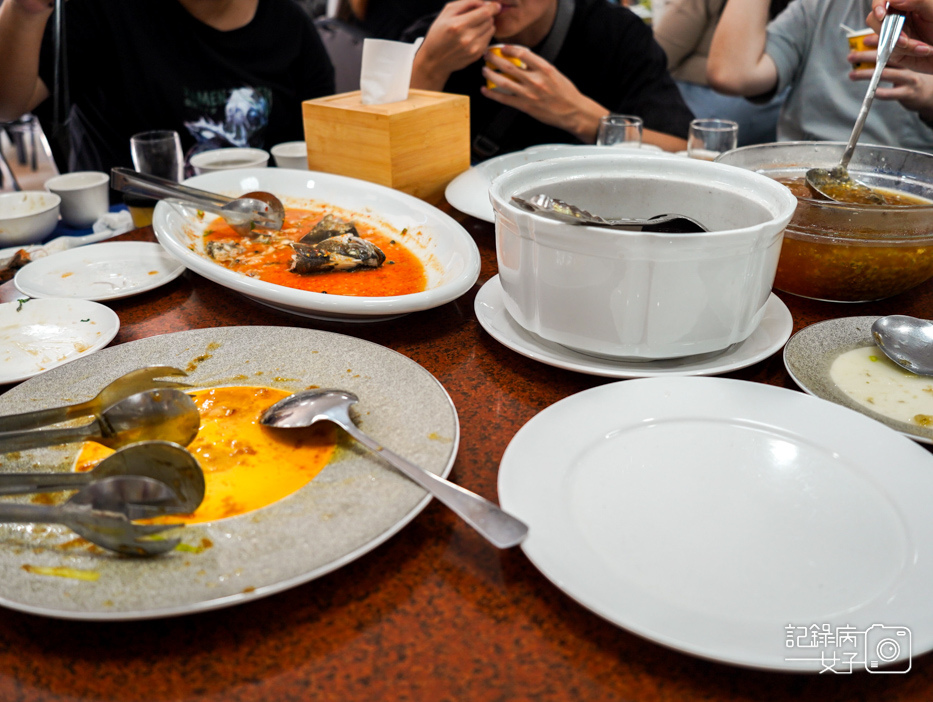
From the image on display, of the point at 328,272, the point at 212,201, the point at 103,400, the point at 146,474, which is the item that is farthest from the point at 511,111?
the point at 146,474

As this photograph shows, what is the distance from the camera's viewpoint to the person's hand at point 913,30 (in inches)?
57.3

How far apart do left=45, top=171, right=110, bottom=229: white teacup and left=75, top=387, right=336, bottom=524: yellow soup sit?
Result: 1.65m

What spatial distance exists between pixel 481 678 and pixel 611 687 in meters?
0.10

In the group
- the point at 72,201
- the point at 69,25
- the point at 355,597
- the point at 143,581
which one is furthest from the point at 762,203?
the point at 69,25

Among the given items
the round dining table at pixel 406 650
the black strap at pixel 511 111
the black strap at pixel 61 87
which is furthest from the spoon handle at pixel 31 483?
the black strap at pixel 511 111

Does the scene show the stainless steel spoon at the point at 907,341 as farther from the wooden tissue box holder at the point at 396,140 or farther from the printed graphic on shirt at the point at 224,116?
the printed graphic on shirt at the point at 224,116

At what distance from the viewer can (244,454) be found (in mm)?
663

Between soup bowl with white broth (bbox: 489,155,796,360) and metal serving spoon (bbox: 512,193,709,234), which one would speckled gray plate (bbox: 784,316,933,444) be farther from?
metal serving spoon (bbox: 512,193,709,234)

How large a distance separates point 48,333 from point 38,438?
449mm

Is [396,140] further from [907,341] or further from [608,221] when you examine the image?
[907,341]

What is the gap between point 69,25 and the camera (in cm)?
240

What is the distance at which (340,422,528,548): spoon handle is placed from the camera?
1.69 ft

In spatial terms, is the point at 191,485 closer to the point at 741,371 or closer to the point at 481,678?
the point at 481,678

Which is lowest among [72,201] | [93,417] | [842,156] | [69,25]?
[72,201]
